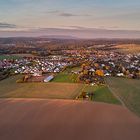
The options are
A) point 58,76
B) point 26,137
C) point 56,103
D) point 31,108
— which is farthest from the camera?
point 58,76

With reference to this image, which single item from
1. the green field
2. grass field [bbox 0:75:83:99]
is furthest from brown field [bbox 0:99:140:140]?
the green field

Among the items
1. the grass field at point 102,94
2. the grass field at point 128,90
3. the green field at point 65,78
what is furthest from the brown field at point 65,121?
the green field at point 65,78

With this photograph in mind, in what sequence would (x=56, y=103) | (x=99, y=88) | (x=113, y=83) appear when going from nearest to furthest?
(x=56, y=103)
(x=99, y=88)
(x=113, y=83)

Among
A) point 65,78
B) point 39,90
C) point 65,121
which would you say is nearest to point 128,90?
point 39,90

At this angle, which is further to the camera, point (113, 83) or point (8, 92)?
point (113, 83)

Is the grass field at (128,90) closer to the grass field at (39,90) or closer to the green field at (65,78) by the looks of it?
the grass field at (39,90)

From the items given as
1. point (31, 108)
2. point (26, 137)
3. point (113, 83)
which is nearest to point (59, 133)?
point (26, 137)

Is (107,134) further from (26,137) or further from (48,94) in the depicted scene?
(48,94)
